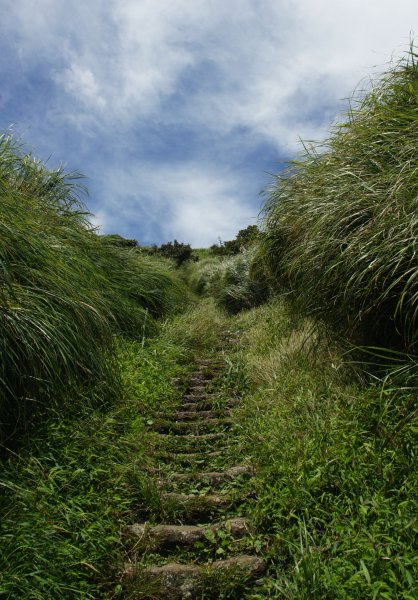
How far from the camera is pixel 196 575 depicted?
9.84 feet

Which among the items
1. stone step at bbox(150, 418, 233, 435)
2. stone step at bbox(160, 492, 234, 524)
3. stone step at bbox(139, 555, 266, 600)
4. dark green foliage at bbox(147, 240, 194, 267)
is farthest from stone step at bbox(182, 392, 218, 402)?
dark green foliage at bbox(147, 240, 194, 267)

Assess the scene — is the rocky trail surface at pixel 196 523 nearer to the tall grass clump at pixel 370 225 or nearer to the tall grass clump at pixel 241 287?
the tall grass clump at pixel 370 225

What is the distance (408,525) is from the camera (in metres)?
2.70

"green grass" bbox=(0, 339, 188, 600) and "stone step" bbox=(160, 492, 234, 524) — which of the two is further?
"stone step" bbox=(160, 492, 234, 524)

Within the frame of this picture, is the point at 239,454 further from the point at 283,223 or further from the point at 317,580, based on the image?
the point at 283,223

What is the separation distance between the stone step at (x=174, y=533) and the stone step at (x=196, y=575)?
0.23 m

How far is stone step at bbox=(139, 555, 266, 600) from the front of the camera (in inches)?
114

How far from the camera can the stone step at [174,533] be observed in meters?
3.29

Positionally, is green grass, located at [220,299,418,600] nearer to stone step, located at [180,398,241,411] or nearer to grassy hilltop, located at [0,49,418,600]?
grassy hilltop, located at [0,49,418,600]

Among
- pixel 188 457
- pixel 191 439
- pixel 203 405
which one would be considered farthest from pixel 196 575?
pixel 203 405

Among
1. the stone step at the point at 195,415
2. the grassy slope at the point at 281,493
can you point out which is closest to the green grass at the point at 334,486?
the grassy slope at the point at 281,493

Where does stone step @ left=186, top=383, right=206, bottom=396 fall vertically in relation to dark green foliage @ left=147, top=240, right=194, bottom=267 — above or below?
below

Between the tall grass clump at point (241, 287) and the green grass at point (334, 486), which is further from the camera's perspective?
the tall grass clump at point (241, 287)

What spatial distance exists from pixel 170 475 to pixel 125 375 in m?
1.76
